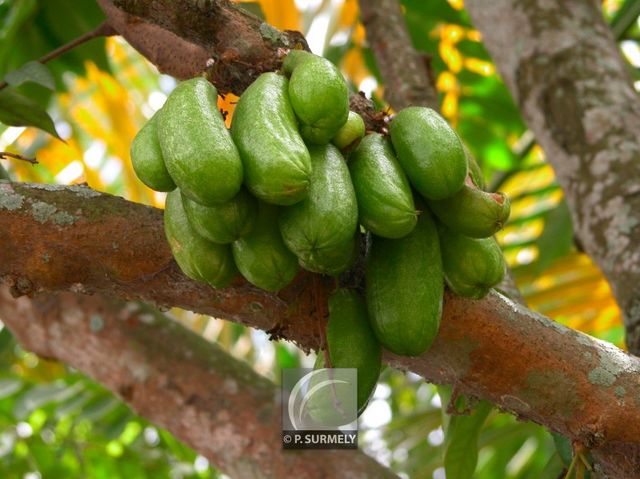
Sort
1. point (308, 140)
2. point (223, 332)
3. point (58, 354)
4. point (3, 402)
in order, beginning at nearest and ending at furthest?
point (308, 140) → point (58, 354) → point (3, 402) → point (223, 332)

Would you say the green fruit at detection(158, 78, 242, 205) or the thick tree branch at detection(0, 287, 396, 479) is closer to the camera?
the green fruit at detection(158, 78, 242, 205)

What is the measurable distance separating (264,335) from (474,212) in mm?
2187

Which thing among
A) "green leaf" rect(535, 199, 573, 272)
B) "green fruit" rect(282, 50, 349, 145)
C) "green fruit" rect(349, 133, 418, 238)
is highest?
"green fruit" rect(282, 50, 349, 145)

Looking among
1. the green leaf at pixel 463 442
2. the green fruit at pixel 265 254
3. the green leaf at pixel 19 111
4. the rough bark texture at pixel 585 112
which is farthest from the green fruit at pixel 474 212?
the green leaf at pixel 19 111

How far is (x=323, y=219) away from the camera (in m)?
1.31

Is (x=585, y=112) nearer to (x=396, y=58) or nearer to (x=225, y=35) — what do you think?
(x=396, y=58)

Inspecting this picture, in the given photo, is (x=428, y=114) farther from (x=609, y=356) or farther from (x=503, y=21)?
(x=503, y=21)

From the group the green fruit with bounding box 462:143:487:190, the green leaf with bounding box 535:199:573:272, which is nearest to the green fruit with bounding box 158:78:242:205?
the green fruit with bounding box 462:143:487:190

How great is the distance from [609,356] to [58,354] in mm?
1777

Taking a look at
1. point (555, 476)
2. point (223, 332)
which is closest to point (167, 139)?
point (555, 476)

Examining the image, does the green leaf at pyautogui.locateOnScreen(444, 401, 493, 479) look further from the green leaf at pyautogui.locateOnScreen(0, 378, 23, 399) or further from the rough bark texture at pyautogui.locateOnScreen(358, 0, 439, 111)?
the green leaf at pyautogui.locateOnScreen(0, 378, 23, 399)

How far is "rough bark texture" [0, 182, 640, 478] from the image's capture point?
→ 4.97 feet

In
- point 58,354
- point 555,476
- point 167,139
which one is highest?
point 167,139

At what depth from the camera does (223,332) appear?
13.0 feet
